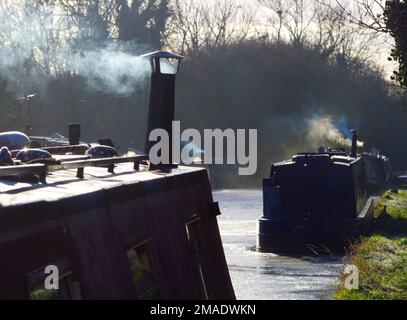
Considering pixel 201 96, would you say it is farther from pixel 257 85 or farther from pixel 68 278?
pixel 68 278

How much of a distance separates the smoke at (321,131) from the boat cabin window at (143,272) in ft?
206

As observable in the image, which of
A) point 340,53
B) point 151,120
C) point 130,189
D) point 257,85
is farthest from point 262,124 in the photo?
point 130,189

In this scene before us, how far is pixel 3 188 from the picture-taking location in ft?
22.0

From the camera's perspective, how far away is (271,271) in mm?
25938

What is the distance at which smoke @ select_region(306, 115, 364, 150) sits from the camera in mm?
71062

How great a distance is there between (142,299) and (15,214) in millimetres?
2243

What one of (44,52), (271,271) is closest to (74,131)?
(271,271)

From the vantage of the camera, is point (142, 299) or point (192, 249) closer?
point (142, 299)

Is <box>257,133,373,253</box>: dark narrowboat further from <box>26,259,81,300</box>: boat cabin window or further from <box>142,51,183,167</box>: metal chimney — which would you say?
<box>26,259,81,300</box>: boat cabin window

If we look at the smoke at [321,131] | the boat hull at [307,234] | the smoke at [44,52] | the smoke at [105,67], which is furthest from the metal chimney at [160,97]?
the smoke at [321,131]

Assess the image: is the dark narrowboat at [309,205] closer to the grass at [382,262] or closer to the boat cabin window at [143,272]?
the grass at [382,262]

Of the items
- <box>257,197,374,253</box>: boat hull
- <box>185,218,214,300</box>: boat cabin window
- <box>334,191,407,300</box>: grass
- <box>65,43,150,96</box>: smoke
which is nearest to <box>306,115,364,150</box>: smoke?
<box>65,43,150,96</box>: smoke

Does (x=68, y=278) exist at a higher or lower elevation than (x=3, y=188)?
lower
